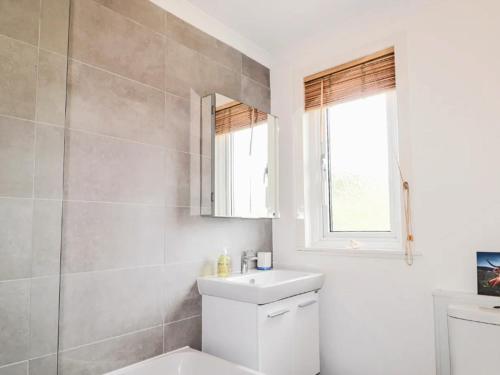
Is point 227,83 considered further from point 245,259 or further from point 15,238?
point 15,238

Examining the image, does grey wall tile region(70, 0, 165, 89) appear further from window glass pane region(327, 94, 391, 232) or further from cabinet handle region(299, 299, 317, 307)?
cabinet handle region(299, 299, 317, 307)

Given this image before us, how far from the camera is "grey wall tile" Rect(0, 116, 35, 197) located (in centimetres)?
105

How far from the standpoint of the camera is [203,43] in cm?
214

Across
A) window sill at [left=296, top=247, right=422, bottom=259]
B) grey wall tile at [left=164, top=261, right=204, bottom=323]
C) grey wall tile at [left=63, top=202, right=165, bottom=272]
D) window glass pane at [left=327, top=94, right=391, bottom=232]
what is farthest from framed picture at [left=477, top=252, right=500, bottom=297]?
grey wall tile at [left=63, top=202, right=165, bottom=272]

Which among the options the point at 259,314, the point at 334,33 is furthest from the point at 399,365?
the point at 334,33

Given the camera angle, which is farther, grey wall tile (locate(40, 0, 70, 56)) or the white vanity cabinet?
the white vanity cabinet

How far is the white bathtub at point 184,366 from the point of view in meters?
1.60

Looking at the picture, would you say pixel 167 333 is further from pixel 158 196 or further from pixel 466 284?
pixel 466 284

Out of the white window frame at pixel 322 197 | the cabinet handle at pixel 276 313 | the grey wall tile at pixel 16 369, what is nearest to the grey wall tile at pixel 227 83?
the white window frame at pixel 322 197

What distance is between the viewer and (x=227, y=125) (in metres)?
2.12

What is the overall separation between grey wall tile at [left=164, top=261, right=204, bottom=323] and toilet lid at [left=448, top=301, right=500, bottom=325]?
4.15ft

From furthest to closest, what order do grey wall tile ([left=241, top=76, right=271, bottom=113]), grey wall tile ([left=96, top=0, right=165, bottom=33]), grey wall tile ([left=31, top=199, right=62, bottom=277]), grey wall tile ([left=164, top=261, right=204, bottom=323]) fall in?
1. grey wall tile ([left=241, top=76, right=271, bottom=113])
2. grey wall tile ([left=164, top=261, right=204, bottom=323])
3. grey wall tile ([left=96, top=0, right=165, bottom=33])
4. grey wall tile ([left=31, top=199, right=62, bottom=277])

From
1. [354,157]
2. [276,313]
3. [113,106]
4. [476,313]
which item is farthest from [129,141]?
[476,313]

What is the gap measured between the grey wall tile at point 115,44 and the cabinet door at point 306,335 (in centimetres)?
146
